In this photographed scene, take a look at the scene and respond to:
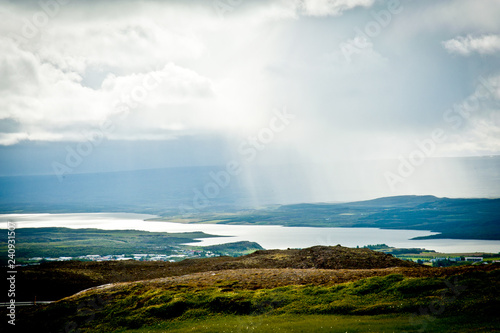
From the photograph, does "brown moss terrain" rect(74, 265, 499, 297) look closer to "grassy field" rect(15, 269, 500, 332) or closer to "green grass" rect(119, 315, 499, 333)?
"grassy field" rect(15, 269, 500, 332)

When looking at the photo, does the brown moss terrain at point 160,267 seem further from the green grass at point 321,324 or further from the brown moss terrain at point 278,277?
the green grass at point 321,324

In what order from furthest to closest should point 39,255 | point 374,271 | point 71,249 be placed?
point 71,249, point 39,255, point 374,271

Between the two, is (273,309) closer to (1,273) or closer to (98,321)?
(98,321)

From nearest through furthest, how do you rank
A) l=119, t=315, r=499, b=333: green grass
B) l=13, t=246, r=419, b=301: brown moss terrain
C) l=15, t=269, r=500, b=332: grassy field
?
l=119, t=315, r=499, b=333: green grass, l=15, t=269, r=500, b=332: grassy field, l=13, t=246, r=419, b=301: brown moss terrain

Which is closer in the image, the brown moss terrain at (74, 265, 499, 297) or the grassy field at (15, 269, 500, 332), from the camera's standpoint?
the grassy field at (15, 269, 500, 332)

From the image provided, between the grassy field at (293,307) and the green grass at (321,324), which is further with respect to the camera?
the grassy field at (293,307)

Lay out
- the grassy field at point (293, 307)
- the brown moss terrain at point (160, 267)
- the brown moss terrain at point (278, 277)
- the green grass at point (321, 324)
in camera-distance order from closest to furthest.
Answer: the green grass at point (321, 324), the grassy field at point (293, 307), the brown moss terrain at point (278, 277), the brown moss terrain at point (160, 267)

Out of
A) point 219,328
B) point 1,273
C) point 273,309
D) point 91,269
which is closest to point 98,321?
point 219,328

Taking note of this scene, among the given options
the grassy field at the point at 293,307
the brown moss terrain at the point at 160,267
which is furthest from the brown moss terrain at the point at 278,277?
the brown moss terrain at the point at 160,267

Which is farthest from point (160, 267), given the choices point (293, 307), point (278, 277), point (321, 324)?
point (321, 324)

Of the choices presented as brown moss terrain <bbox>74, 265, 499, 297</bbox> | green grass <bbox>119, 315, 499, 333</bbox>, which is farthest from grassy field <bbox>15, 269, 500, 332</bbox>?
brown moss terrain <bbox>74, 265, 499, 297</bbox>

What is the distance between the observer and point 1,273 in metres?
56.9

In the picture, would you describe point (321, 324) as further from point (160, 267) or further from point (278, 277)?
point (160, 267)

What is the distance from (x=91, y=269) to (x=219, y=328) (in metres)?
37.6
